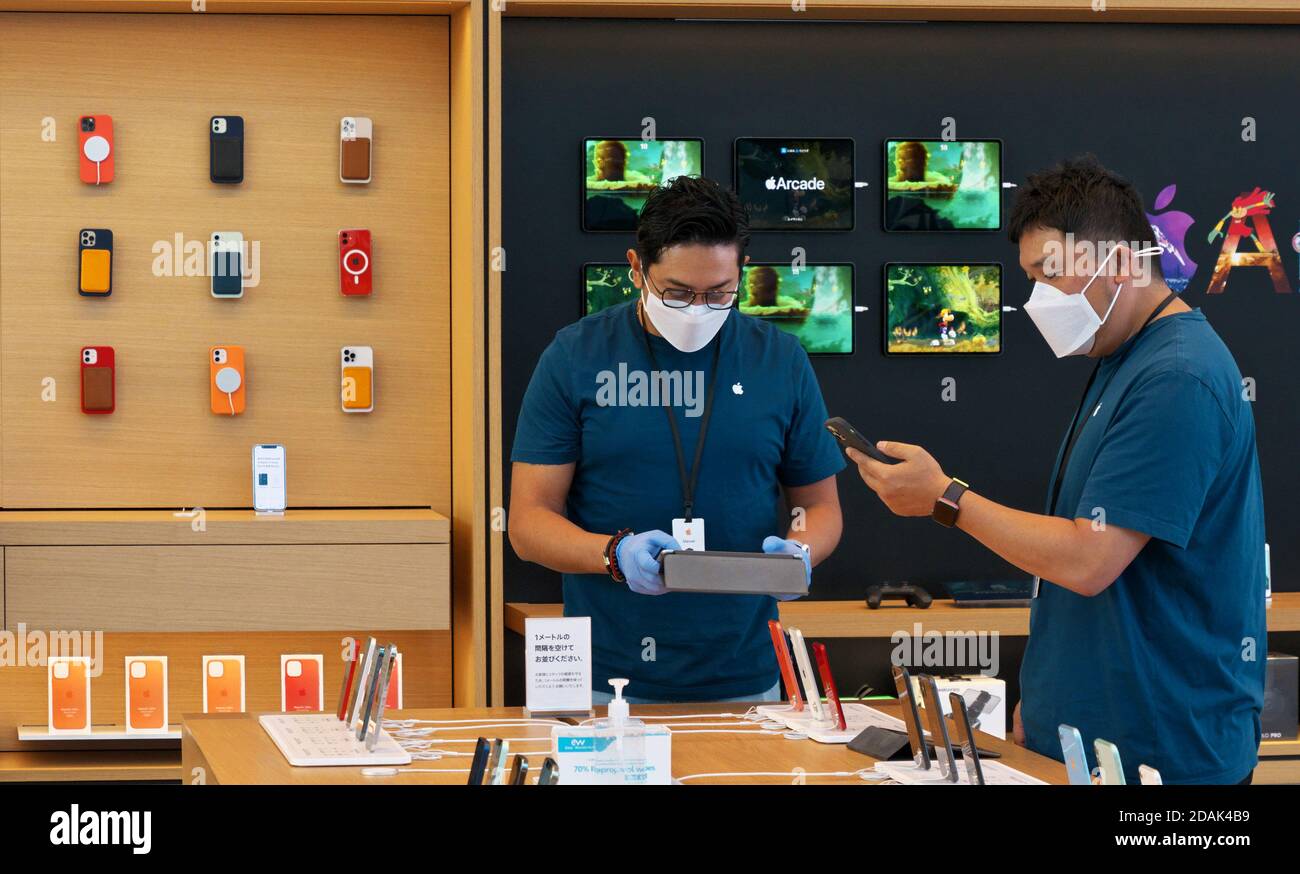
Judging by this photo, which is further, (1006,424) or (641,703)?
(1006,424)

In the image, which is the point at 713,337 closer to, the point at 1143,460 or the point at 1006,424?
the point at 1143,460

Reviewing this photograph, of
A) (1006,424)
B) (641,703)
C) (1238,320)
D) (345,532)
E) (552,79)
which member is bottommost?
(641,703)

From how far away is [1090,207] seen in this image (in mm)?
2180

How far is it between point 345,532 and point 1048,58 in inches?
92.7

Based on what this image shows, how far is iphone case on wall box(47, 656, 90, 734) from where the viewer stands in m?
3.94

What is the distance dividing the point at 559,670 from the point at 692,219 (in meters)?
0.84

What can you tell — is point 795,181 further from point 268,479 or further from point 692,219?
point 268,479

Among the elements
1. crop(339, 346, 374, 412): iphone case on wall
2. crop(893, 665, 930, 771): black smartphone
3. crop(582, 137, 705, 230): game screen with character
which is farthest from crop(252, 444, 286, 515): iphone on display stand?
crop(893, 665, 930, 771): black smartphone

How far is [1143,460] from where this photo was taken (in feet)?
6.56

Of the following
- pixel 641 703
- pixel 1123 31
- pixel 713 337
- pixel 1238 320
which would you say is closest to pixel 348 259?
pixel 713 337

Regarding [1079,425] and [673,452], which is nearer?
[1079,425]

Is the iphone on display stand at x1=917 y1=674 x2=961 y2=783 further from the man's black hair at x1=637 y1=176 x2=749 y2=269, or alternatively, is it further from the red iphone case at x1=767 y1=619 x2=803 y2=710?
the man's black hair at x1=637 y1=176 x2=749 y2=269

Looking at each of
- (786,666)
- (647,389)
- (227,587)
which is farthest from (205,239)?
(786,666)

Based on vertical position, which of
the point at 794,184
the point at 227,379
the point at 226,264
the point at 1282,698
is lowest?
the point at 1282,698
